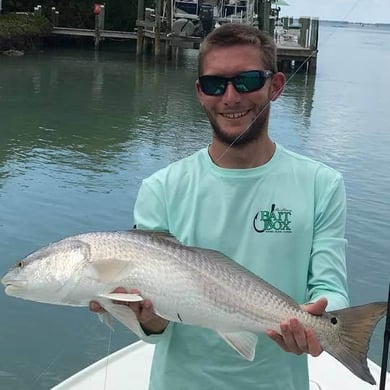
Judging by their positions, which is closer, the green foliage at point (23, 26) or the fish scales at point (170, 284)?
the fish scales at point (170, 284)

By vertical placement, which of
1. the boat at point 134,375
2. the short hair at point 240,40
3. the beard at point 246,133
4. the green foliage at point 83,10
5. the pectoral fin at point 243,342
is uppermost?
the green foliage at point 83,10

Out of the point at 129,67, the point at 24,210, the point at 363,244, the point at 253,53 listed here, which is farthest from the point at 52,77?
the point at 253,53

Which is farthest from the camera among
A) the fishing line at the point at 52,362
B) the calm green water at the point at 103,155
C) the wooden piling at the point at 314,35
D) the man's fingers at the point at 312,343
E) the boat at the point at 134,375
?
the wooden piling at the point at 314,35

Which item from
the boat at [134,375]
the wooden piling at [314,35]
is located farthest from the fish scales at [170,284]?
the wooden piling at [314,35]

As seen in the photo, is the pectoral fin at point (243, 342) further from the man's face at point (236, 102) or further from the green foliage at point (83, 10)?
the green foliage at point (83, 10)

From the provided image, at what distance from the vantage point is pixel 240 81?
230 centimetres

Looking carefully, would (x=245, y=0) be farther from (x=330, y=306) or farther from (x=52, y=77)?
(x=330, y=306)

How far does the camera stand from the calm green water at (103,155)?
6.14m

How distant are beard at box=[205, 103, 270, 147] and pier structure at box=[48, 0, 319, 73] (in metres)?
25.0

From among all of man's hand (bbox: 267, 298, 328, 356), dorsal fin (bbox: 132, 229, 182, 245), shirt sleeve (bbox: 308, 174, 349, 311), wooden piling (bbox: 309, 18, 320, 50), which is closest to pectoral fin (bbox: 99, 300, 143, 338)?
dorsal fin (bbox: 132, 229, 182, 245)

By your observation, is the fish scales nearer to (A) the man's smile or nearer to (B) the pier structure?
(A) the man's smile

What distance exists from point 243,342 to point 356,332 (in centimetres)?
34

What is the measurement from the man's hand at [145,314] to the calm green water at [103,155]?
11.3 feet

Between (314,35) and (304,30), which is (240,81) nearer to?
(314,35)
